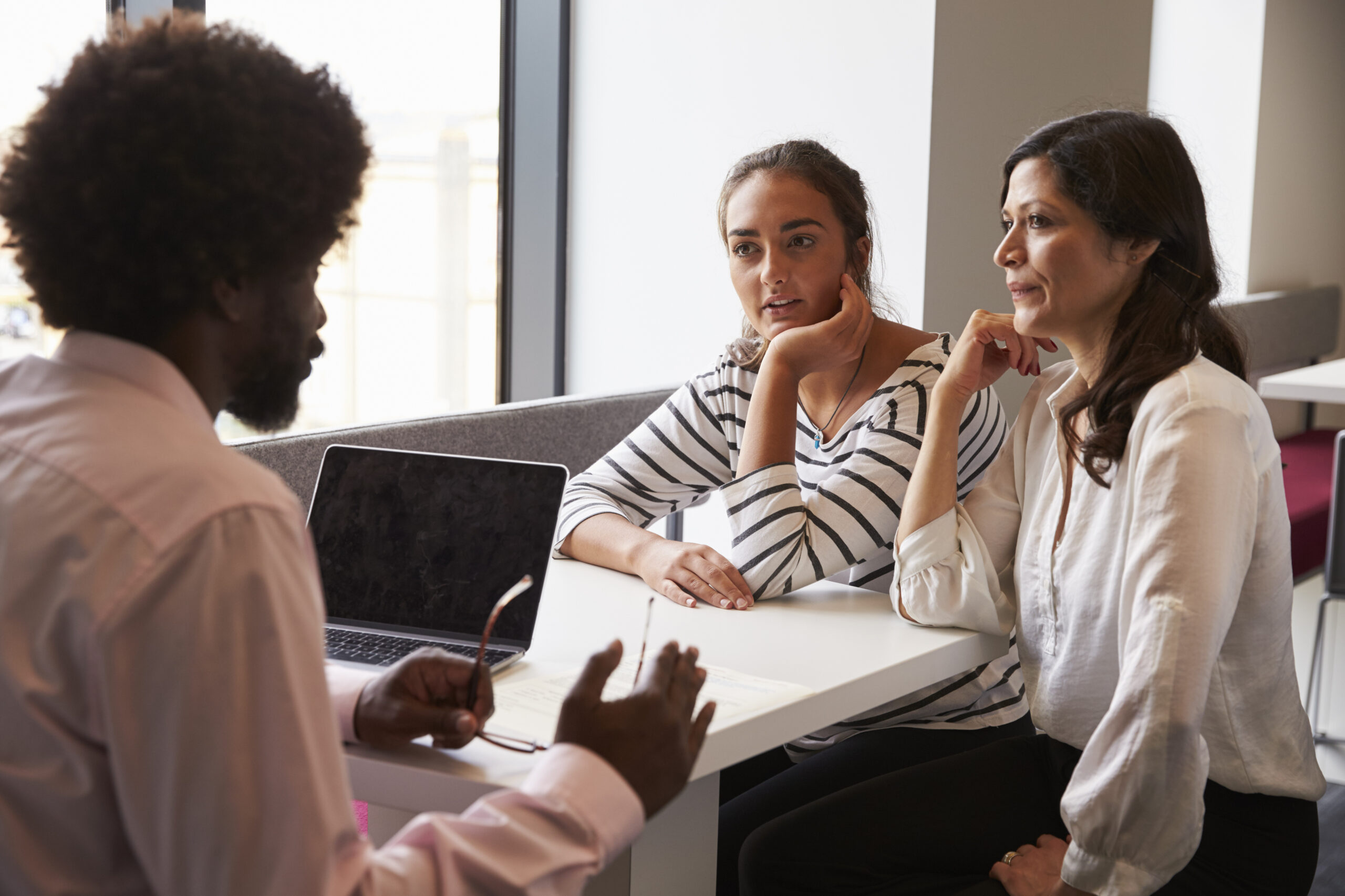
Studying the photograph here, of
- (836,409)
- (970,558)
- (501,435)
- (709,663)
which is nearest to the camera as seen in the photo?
(709,663)

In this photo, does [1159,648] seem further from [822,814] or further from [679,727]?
[679,727]

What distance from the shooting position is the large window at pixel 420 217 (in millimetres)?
3018

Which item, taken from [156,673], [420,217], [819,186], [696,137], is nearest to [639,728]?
[156,673]

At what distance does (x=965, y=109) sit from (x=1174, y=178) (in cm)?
123

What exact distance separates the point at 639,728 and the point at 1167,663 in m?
0.55

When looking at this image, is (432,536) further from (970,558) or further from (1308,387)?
(1308,387)

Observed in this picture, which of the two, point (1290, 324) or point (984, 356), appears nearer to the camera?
point (984, 356)

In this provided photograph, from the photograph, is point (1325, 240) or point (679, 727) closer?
point (679, 727)

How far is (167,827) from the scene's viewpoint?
55 cm

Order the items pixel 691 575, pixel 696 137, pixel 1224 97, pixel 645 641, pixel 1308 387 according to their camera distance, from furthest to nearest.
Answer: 1. pixel 1224 97
2. pixel 696 137
3. pixel 1308 387
4. pixel 691 575
5. pixel 645 641

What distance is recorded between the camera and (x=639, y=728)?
73cm

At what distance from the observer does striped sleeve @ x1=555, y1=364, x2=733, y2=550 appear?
167 centimetres

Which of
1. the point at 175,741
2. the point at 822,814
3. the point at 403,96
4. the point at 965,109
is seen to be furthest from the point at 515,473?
the point at 403,96

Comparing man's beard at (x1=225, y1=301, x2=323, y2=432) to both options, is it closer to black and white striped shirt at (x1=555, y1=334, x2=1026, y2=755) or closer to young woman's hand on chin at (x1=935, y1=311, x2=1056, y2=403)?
black and white striped shirt at (x1=555, y1=334, x2=1026, y2=755)
